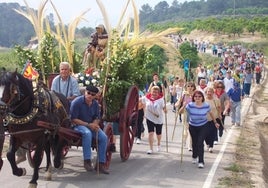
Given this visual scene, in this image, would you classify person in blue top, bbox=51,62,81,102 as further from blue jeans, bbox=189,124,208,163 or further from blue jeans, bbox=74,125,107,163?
blue jeans, bbox=189,124,208,163

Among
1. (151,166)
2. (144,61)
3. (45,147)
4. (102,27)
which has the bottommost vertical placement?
(151,166)

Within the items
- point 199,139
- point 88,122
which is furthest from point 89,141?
point 199,139

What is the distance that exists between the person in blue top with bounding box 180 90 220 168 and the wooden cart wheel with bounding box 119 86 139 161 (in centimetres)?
117

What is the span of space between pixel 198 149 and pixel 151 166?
3.23 feet

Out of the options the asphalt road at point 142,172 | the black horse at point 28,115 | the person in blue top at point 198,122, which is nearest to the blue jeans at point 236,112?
the asphalt road at point 142,172

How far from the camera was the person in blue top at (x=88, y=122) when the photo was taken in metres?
9.05

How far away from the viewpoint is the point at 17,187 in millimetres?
8484

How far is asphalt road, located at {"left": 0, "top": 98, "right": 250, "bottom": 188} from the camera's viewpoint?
8898 millimetres

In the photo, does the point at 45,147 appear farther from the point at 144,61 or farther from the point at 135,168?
the point at 144,61

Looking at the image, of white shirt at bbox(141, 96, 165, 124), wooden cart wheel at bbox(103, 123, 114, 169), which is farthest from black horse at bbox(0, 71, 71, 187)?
white shirt at bbox(141, 96, 165, 124)

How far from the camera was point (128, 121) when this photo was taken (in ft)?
35.9

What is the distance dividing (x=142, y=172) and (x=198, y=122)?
5.17ft

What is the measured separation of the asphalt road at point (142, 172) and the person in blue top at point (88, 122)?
39cm

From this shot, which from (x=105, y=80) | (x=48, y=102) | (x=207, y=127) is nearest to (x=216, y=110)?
(x=207, y=127)
